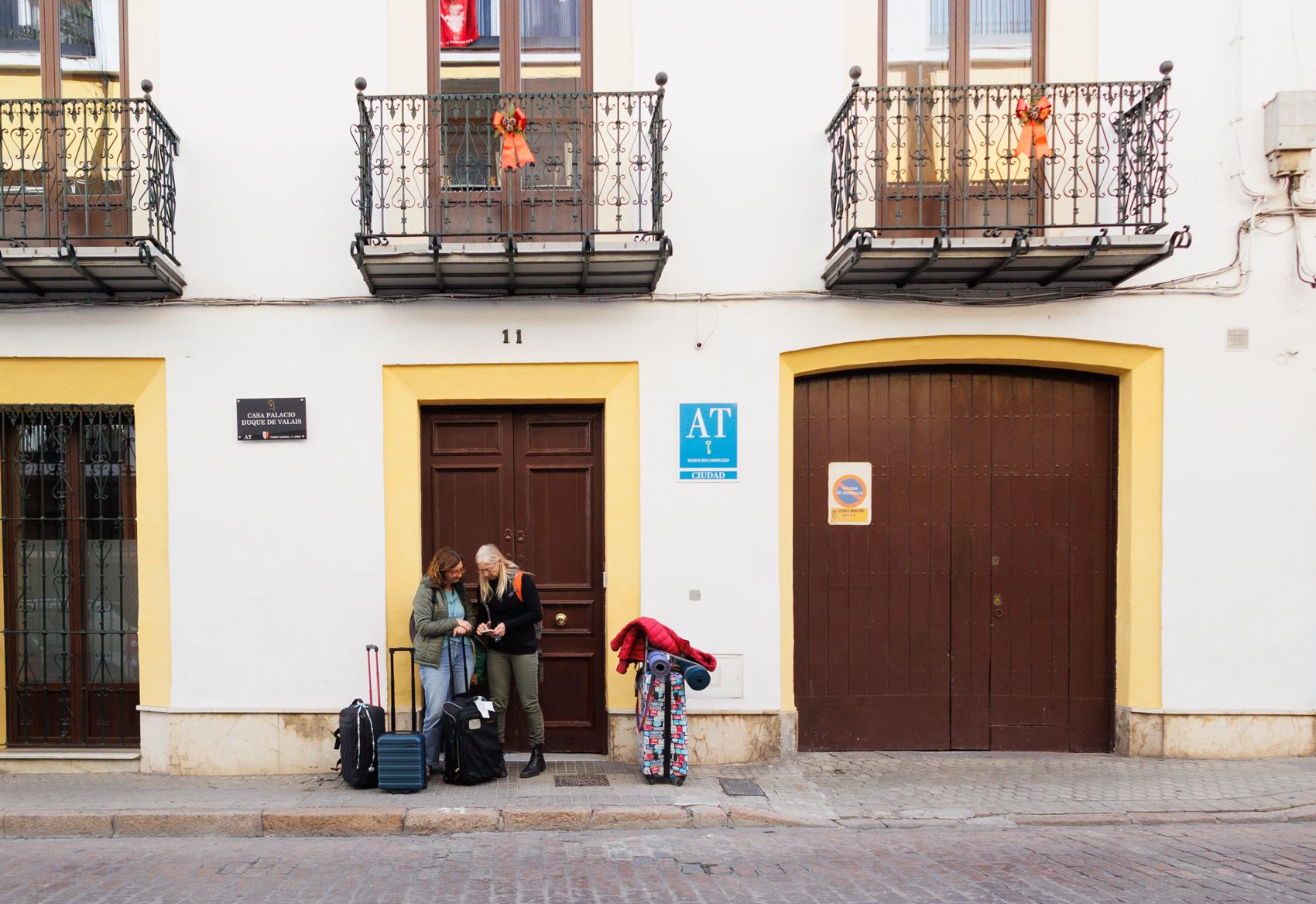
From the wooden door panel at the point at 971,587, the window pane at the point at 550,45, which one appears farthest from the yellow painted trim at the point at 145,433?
the wooden door panel at the point at 971,587

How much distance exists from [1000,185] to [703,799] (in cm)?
525

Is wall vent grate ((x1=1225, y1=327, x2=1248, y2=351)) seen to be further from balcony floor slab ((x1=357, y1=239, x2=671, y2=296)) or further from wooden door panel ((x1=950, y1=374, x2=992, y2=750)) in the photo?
balcony floor slab ((x1=357, y1=239, x2=671, y2=296))

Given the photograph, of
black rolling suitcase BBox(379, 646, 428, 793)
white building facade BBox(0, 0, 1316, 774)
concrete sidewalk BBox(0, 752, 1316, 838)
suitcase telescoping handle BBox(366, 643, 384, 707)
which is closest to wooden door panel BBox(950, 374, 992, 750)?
concrete sidewalk BBox(0, 752, 1316, 838)

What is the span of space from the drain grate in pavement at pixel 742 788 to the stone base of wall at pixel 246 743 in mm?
3075

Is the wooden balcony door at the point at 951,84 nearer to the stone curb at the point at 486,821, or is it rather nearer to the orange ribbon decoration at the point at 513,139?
the orange ribbon decoration at the point at 513,139

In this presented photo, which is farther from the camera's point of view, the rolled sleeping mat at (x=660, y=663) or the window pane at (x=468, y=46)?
the window pane at (x=468, y=46)

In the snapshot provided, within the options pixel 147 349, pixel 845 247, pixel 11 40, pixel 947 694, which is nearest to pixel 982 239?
pixel 845 247

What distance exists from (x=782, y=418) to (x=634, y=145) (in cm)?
245

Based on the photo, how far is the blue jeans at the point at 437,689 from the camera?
6629mm

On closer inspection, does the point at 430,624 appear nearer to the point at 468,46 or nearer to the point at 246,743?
the point at 246,743

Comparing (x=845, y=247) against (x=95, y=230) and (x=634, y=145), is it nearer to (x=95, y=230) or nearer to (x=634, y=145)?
(x=634, y=145)

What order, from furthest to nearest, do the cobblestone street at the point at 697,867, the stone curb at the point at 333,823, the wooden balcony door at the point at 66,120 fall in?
the wooden balcony door at the point at 66,120 < the stone curb at the point at 333,823 < the cobblestone street at the point at 697,867

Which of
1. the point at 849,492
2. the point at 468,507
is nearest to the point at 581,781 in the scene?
the point at 468,507

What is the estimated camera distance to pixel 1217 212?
23.1ft
